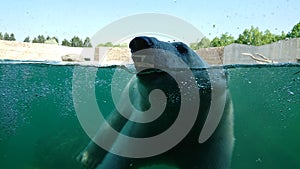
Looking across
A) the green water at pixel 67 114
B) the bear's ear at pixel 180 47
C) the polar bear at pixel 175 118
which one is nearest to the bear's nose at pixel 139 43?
the polar bear at pixel 175 118

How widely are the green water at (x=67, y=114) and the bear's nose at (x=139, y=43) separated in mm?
4239

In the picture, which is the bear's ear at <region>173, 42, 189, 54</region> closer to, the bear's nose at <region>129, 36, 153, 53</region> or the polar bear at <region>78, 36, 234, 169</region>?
the polar bear at <region>78, 36, 234, 169</region>

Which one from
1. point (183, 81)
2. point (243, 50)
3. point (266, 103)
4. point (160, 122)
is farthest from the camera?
point (243, 50)

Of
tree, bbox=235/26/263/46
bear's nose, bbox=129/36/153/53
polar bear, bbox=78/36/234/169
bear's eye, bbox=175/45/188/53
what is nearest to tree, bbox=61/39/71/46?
tree, bbox=235/26/263/46

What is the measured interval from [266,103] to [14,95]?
5221 millimetres

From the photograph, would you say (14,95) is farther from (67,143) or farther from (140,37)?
(140,37)

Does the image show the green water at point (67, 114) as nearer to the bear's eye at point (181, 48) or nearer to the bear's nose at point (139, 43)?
the bear's eye at point (181, 48)

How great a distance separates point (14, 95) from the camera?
6285 millimetres

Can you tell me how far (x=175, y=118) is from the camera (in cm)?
250

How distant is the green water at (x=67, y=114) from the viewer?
602cm

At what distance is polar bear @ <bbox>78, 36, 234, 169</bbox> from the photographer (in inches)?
81.3

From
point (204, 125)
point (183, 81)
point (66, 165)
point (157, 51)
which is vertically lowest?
point (66, 165)

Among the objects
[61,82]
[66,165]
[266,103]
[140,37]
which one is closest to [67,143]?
[66,165]

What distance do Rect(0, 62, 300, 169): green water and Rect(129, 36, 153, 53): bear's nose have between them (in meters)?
4.24
